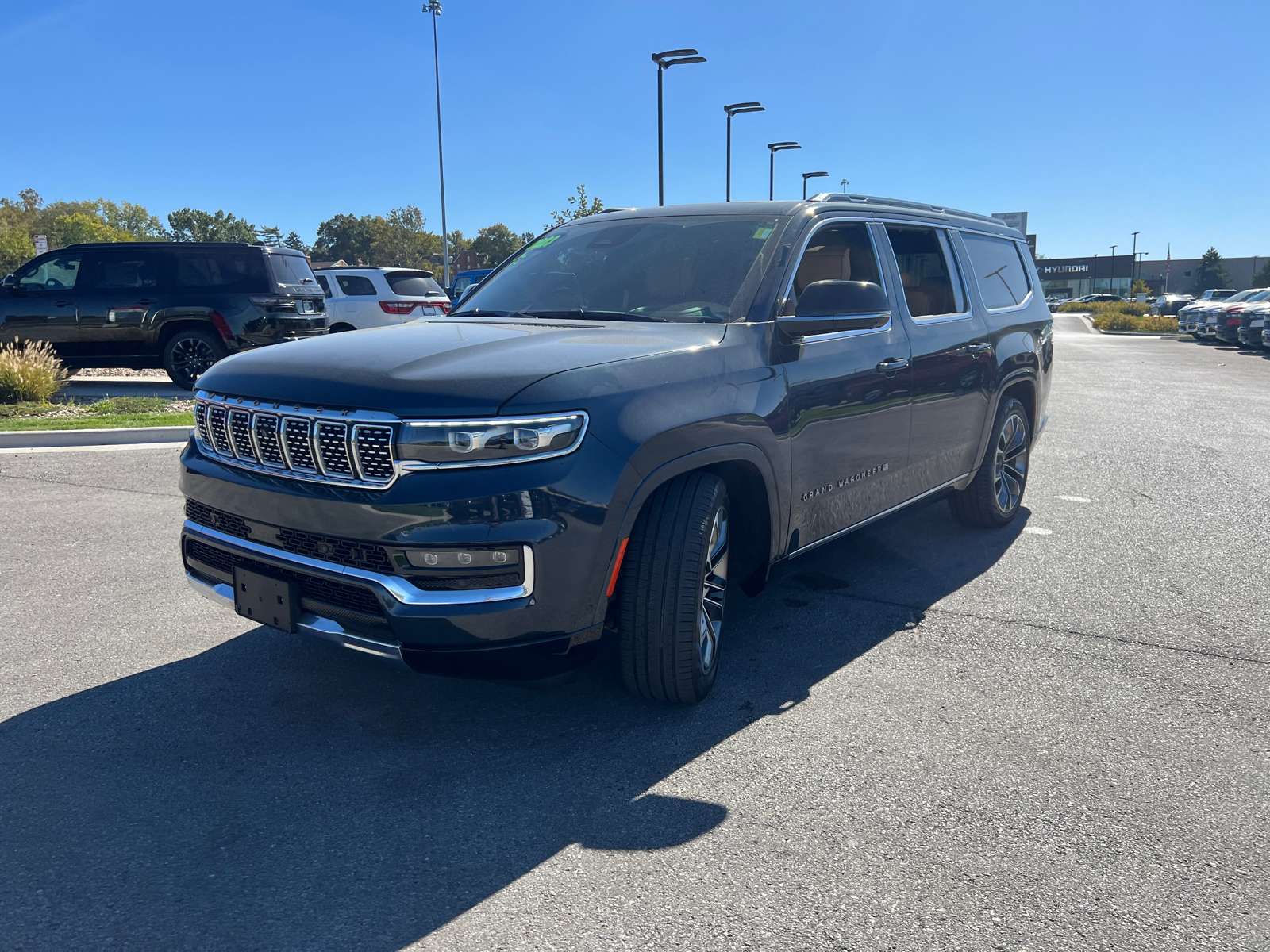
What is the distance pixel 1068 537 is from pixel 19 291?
1345 centimetres

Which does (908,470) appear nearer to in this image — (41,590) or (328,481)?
(328,481)

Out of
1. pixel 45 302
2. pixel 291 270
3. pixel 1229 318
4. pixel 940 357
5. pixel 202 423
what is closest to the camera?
pixel 202 423

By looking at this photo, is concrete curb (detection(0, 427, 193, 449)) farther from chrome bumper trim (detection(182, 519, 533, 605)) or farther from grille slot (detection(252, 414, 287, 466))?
chrome bumper trim (detection(182, 519, 533, 605))

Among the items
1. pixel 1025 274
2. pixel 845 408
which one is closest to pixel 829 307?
pixel 845 408

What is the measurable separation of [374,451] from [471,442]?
304 millimetres

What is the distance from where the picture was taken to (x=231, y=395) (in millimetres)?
3311

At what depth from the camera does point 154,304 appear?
12836 mm

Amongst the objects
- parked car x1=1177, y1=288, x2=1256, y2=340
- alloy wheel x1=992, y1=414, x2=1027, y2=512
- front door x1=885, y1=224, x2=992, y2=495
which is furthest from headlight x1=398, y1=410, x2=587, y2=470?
parked car x1=1177, y1=288, x2=1256, y2=340

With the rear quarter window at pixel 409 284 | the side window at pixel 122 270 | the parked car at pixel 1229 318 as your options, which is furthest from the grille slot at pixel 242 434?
the parked car at pixel 1229 318

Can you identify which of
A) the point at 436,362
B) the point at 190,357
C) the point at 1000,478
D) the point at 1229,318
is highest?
the point at 436,362

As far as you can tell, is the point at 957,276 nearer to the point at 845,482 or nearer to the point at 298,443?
the point at 845,482

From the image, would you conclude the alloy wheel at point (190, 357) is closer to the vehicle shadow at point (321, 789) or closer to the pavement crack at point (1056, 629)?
the vehicle shadow at point (321, 789)

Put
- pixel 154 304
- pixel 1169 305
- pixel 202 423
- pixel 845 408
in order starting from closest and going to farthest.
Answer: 1. pixel 202 423
2. pixel 845 408
3. pixel 154 304
4. pixel 1169 305

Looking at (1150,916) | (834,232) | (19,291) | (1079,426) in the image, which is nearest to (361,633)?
(1150,916)
